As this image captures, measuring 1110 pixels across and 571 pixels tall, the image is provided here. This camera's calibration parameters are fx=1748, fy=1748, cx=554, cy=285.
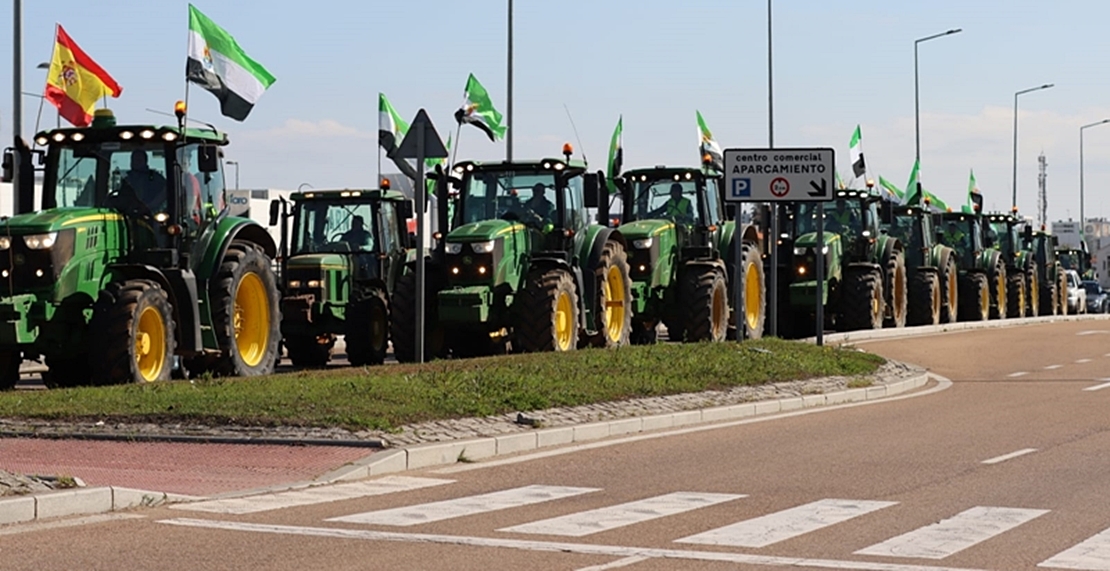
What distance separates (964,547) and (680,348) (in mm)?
14112

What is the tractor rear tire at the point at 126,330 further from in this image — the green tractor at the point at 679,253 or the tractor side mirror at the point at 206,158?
the green tractor at the point at 679,253

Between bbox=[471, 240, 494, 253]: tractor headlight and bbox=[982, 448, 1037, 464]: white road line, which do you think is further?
bbox=[471, 240, 494, 253]: tractor headlight

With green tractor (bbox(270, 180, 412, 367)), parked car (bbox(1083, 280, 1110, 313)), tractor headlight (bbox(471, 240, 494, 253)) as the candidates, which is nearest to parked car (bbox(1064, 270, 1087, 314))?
parked car (bbox(1083, 280, 1110, 313))

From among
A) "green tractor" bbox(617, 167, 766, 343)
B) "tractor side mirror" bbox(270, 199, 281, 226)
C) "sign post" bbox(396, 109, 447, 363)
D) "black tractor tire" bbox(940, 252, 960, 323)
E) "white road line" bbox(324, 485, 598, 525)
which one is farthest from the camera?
"black tractor tire" bbox(940, 252, 960, 323)

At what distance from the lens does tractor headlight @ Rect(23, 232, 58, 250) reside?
Result: 61.9ft

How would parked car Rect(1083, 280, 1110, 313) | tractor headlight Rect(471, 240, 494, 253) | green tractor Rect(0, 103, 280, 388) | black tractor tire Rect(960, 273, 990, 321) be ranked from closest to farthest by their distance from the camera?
green tractor Rect(0, 103, 280, 388), tractor headlight Rect(471, 240, 494, 253), black tractor tire Rect(960, 273, 990, 321), parked car Rect(1083, 280, 1110, 313)

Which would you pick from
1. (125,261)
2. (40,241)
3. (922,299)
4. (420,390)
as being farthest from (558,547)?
(922,299)

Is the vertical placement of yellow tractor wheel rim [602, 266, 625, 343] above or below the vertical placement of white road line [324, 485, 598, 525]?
above

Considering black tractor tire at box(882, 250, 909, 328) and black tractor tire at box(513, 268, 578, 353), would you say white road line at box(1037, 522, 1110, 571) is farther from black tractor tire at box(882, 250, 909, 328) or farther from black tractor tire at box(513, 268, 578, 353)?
black tractor tire at box(882, 250, 909, 328)

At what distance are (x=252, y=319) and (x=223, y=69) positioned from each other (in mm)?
4747

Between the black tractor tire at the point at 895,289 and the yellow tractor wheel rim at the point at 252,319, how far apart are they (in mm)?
18976

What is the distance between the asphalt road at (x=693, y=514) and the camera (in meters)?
9.41

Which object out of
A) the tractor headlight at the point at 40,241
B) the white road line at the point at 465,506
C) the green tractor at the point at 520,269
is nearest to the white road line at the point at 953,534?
the white road line at the point at 465,506

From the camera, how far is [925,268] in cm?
4169
